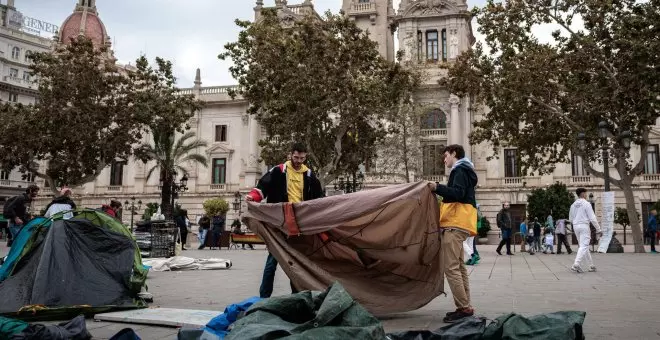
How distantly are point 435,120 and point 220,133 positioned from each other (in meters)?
18.4

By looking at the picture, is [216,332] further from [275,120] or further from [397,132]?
[397,132]

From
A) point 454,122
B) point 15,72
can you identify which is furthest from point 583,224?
point 15,72

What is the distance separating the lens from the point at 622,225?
35438 millimetres

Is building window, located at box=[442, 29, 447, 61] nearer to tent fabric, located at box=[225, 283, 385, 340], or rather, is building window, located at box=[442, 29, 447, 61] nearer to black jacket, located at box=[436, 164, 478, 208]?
black jacket, located at box=[436, 164, 478, 208]

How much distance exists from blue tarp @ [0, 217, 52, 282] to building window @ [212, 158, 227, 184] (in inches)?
1527

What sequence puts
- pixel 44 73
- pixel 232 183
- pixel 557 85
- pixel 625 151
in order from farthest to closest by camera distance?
pixel 232 183
pixel 44 73
pixel 557 85
pixel 625 151

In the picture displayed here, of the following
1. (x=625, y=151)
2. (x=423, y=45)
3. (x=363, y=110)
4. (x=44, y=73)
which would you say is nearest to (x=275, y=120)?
(x=363, y=110)

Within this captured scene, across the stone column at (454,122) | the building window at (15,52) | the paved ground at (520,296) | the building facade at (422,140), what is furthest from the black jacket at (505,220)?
the building window at (15,52)

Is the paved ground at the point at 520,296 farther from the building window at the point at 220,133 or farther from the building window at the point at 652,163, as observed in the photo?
the building window at the point at 220,133

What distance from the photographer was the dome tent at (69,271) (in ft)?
18.4

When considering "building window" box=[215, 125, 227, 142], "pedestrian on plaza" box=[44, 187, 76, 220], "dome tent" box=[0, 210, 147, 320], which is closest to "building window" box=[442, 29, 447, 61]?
"building window" box=[215, 125, 227, 142]

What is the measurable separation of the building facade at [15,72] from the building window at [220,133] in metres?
20.0

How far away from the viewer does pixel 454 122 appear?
3859 cm

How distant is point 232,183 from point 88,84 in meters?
20.5
